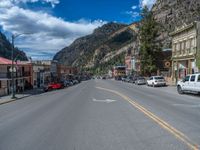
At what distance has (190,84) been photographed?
3034 cm

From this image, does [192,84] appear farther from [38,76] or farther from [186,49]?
[38,76]

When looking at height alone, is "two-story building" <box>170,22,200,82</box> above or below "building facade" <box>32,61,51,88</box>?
above

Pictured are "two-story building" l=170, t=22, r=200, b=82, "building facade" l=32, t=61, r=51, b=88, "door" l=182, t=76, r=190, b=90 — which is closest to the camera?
"door" l=182, t=76, r=190, b=90

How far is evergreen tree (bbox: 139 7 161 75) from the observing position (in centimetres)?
7081

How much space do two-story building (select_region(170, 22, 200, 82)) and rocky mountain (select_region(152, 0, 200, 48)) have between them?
49394 mm

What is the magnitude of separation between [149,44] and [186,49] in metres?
17.2

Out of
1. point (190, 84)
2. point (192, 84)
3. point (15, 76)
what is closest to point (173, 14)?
point (15, 76)

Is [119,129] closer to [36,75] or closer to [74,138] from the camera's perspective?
[74,138]

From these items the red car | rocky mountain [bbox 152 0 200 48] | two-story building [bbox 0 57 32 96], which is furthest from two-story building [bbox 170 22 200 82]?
rocky mountain [bbox 152 0 200 48]

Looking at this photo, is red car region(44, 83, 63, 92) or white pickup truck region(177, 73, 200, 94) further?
red car region(44, 83, 63, 92)

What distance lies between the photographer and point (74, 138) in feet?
32.6

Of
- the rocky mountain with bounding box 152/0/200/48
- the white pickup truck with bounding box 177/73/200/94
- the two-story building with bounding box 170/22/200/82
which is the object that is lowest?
the white pickup truck with bounding box 177/73/200/94

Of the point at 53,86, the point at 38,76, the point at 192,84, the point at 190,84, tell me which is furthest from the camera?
the point at 38,76

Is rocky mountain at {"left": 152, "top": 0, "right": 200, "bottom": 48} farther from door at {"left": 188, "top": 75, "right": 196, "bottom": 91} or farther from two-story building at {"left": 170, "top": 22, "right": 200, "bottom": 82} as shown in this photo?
door at {"left": 188, "top": 75, "right": 196, "bottom": 91}
